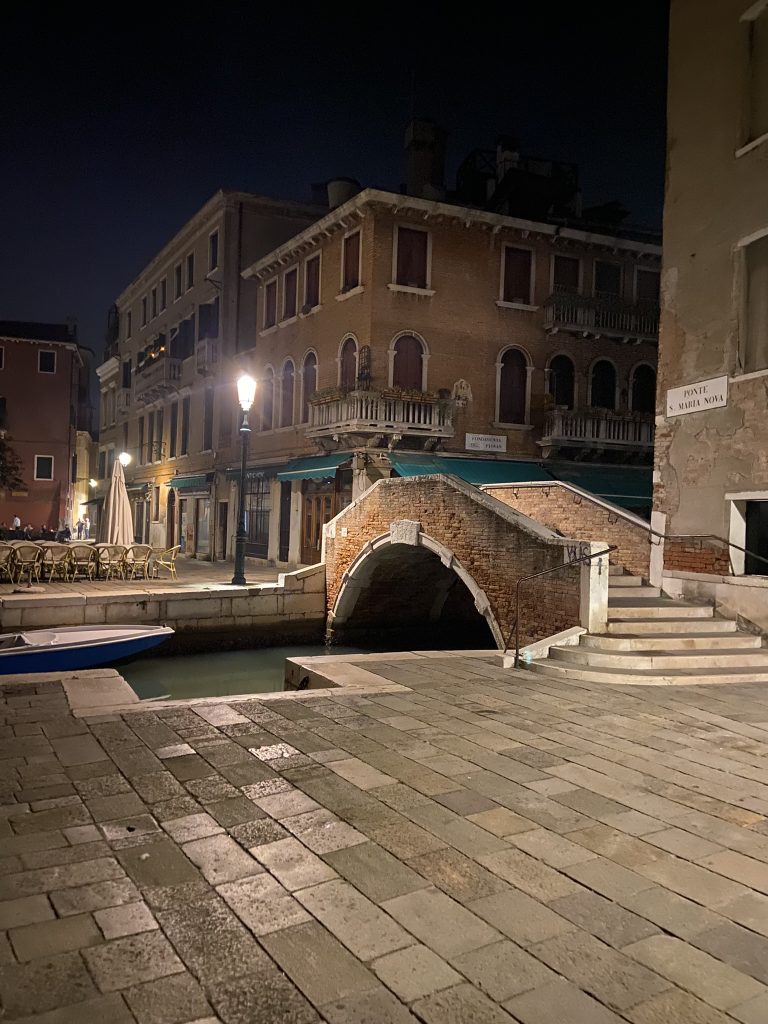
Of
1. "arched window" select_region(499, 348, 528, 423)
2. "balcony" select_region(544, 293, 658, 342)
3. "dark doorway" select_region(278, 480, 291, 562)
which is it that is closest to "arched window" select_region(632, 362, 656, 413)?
"balcony" select_region(544, 293, 658, 342)

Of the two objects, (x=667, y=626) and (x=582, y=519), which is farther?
(x=582, y=519)

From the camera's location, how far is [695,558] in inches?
386

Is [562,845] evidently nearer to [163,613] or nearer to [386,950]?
[386,950]

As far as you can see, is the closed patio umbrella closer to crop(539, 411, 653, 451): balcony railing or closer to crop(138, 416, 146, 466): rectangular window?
crop(539, 411, 653, 451): balcony railing

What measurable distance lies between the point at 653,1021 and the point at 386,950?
83 cm

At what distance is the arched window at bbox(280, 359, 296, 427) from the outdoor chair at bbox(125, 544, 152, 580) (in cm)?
619

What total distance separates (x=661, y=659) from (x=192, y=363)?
22456 millimetres

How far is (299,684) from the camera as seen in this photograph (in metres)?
7.52

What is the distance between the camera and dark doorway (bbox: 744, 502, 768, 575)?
9.25 metres

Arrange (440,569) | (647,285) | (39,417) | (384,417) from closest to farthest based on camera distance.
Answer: (440,569)
(384,417)
(647,285)
(39,417)

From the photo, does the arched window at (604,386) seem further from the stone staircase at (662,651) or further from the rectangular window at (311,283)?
the stone staircase at (662,651)

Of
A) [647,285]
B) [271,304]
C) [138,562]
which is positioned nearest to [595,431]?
[647,285]

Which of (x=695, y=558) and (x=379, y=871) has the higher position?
(x=695, y=558)

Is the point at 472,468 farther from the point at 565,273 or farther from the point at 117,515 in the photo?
the point at 117,515
